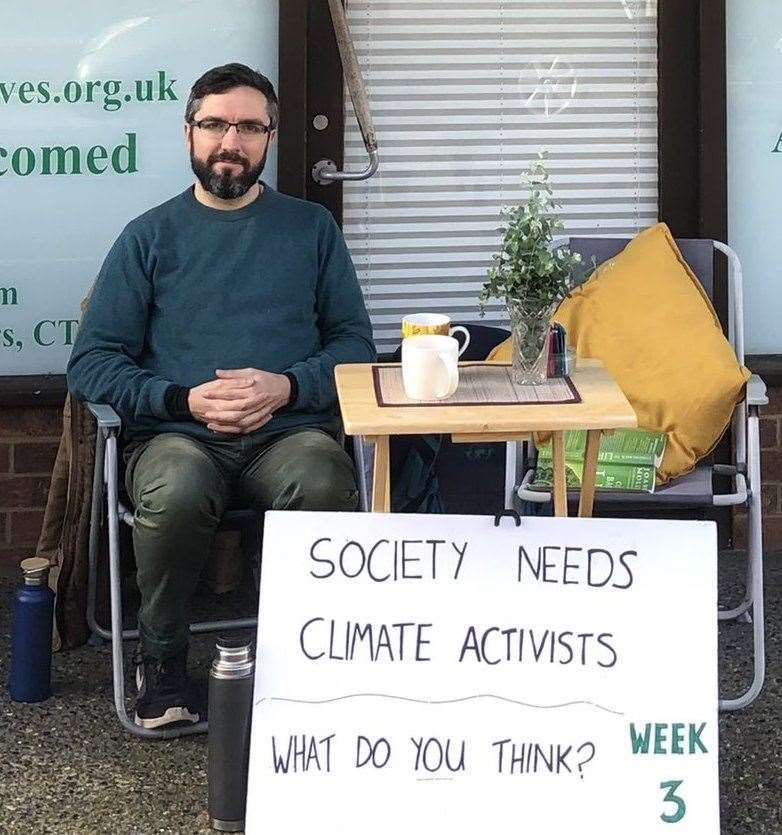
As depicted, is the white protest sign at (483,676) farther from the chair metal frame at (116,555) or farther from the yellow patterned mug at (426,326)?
the chair metal frame at (116,555)

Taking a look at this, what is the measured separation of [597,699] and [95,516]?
1444 mm

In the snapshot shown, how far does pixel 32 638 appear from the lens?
3348 mm

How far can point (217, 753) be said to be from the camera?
108 inches

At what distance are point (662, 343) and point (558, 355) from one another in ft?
2.54

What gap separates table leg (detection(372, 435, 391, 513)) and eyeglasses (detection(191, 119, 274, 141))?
100cm

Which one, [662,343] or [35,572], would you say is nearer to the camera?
[35,572]

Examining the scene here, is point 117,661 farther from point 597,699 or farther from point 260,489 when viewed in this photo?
point 597,699

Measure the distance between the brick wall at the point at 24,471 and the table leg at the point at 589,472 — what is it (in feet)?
5.52

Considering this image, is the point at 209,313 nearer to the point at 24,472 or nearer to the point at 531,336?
the point at 531,336

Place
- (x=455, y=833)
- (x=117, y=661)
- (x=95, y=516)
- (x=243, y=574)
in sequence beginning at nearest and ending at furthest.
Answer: (x=455, y=833), (x=117, y=661), (x=95, y=516), (x=243, y=574)

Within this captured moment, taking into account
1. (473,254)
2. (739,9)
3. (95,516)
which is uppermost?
(739,9)

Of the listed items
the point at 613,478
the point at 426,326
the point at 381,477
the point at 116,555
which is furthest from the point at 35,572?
the point at 613,478

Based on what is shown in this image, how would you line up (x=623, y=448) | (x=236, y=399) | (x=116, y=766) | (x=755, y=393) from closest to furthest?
(x=116, y=766)
(x=236, y=399)
(x=755, y=393)
(x=623, y=448)

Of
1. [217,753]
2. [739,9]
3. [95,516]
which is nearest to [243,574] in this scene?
[95,516]
